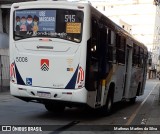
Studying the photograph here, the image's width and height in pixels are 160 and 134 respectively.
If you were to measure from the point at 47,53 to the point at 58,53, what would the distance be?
1.13 ft

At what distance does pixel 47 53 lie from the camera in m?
12.1

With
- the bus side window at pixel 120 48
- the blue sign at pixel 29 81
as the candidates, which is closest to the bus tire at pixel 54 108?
the blue sign at pixel 29 81

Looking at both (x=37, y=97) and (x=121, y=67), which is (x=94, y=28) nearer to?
(x=37, y=97)

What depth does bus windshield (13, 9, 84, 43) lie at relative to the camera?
1200 cm

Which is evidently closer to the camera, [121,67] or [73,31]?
[73,31]

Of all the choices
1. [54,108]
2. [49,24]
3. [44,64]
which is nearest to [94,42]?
[49,24]

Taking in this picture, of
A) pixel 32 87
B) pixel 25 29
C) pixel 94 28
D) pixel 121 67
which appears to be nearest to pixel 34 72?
pixel 32 87

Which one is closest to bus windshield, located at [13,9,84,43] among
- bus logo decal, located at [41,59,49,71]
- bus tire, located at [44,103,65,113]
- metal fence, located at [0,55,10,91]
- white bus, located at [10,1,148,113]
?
white bus, located at [10,1,148,113]

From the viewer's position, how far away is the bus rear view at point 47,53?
1189 cm

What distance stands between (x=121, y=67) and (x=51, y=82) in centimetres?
470

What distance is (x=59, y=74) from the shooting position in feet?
39.4

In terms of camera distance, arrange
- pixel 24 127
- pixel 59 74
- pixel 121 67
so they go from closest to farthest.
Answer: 1. pixel 24 127
2. pixel 59 74
3. pixel 121 67

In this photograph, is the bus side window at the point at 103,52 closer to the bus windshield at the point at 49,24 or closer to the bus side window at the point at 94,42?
the bus side window at the point at 94,42

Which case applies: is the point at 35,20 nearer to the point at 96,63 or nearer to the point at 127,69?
the point at 96,63
